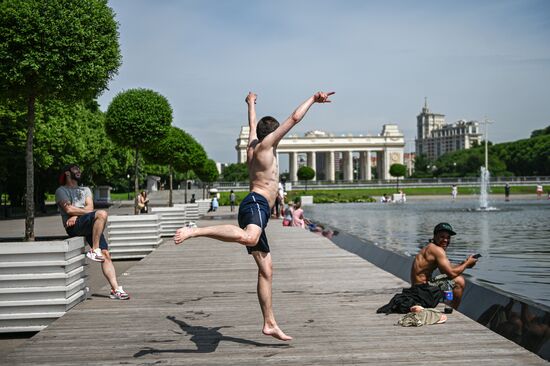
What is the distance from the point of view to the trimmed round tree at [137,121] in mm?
20734

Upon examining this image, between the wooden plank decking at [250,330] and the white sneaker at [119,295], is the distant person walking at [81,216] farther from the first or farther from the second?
the wooden plank decking at [250,330]

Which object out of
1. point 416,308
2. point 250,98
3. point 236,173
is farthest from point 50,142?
point 236,173

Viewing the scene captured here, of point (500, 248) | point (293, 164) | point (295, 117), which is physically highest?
point (293, 164)

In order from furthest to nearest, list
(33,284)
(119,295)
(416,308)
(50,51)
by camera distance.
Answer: (50,51) < (119,295) < (33,284) < (416,308)

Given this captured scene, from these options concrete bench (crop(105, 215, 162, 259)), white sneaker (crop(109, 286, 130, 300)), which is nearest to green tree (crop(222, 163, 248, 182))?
concrete bench (crop(105, 215, 162, 259))

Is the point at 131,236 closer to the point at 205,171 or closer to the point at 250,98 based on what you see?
the point at 250,98

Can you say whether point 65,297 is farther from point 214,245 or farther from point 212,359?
point 214,245

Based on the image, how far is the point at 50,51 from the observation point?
33.1 ft

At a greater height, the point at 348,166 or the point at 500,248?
the point at 348,166

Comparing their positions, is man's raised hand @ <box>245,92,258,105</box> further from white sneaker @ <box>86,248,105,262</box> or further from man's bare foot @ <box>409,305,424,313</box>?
white sneaker @ <box>86,248,105,262</box>

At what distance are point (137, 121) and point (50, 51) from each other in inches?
421

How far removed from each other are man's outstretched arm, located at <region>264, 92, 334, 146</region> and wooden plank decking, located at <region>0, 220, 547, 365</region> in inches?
67.7

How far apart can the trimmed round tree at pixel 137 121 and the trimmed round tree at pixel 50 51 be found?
9.77 meters

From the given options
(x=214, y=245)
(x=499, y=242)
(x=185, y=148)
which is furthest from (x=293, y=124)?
(x=185, y=148)
